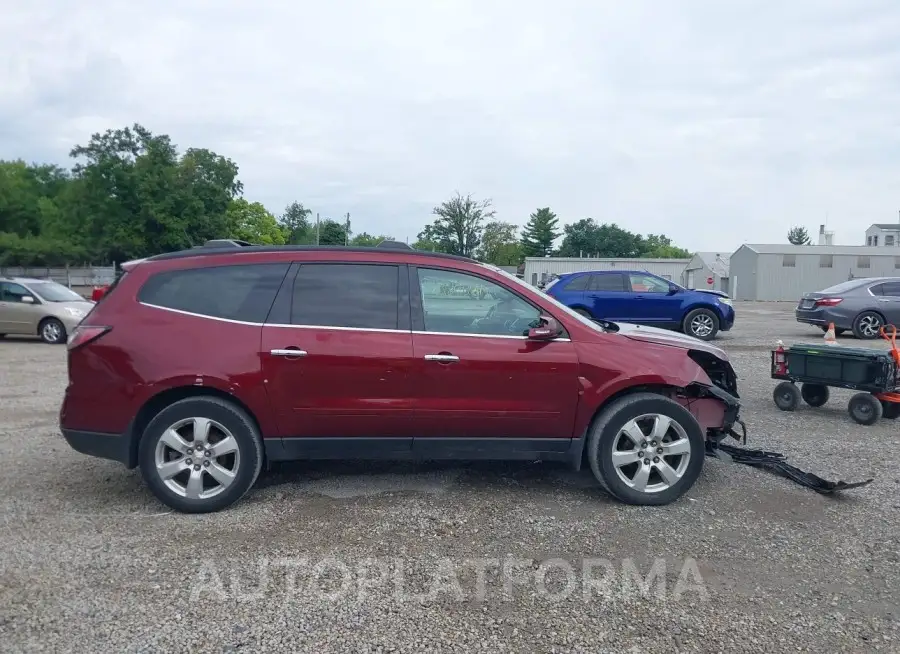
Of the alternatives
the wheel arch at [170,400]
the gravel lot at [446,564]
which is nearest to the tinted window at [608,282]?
the gravel lot at [446,564]

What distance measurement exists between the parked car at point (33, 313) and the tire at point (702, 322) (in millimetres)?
12892

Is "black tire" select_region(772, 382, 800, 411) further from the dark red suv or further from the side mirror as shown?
the side mirror

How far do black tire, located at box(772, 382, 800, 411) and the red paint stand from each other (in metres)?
3.89

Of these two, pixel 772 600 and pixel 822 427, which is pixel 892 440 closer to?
pixel 822 427

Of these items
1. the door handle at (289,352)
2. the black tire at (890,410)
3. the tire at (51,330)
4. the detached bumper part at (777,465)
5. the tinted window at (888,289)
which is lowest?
the detached bumper part at (777,465)

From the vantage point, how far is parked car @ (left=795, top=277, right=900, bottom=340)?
49.5 feet

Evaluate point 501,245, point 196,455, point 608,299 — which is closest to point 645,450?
point 196,455

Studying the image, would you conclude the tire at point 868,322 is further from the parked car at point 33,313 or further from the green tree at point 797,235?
the green tree at point 797,235

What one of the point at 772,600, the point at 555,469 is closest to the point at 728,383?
the point at 555,469

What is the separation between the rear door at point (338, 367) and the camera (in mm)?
4496

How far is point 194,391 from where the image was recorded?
457cm

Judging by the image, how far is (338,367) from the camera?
177 inches

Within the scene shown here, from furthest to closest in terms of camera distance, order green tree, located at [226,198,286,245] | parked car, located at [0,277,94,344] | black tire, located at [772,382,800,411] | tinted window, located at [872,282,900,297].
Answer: green tree, located at [226,198,286,245] < tinted window, located at [872,282,900,297] < parked car, located at [0,277,94,344] < black tire, located at [772,382,800,411]

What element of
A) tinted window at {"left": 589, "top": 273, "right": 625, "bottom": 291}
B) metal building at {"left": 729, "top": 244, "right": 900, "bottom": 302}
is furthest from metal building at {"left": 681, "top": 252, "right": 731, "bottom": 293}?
tinted window at {"left": 589, "top": 273, "right": 625, "bottom": 291}
